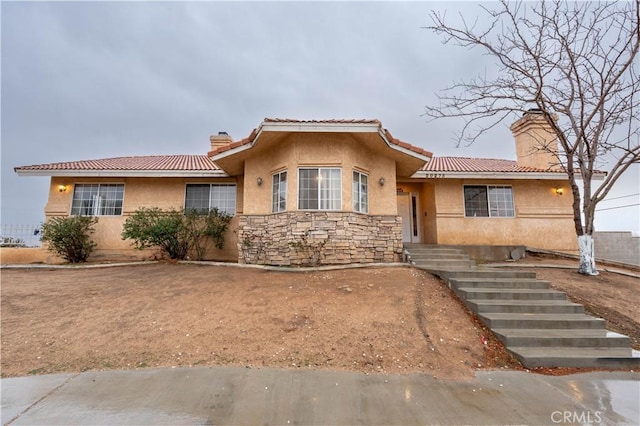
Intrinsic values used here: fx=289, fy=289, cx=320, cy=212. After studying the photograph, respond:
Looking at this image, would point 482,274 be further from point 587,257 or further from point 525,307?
point 587,257

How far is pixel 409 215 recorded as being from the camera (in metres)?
13.2

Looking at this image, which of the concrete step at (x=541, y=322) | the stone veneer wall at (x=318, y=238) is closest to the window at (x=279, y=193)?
the stone veneer wall at (x=318, y=238)

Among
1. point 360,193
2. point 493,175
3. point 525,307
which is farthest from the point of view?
point 493,175

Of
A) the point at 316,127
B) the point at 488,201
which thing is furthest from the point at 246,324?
the point at 488,201

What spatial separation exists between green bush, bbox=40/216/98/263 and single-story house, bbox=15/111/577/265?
520 millimetres

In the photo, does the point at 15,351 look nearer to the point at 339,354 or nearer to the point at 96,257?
the point at 339,354

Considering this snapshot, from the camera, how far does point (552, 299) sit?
5.82 m

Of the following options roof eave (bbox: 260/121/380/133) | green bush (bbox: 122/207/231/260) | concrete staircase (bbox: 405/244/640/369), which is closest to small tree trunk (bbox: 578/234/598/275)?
concrete staircase (bbox: 405/244/640/369)

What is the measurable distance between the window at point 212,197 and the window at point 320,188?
14.2ft

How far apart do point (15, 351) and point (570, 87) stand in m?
14.2

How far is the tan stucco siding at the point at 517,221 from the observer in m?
11.9

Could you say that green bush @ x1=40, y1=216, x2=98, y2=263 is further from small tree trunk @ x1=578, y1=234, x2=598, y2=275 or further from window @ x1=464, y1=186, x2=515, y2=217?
small tree trunk @ x1=578, y1=234, x2=598, y2=275

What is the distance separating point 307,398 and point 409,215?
11109mm

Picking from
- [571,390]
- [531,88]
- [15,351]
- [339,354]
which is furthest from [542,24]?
[15,351]
